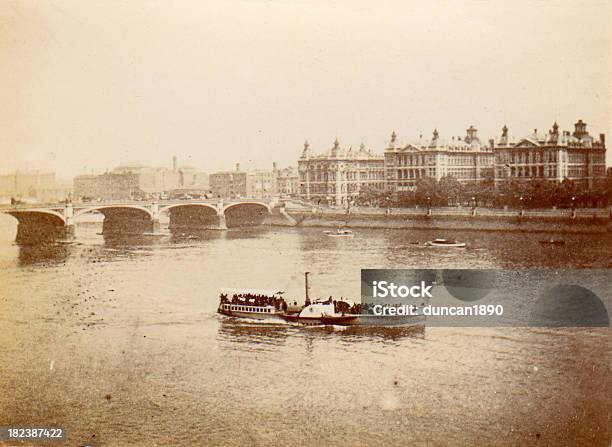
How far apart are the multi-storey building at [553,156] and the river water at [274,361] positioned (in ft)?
1.43

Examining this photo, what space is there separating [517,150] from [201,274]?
2.27 metres

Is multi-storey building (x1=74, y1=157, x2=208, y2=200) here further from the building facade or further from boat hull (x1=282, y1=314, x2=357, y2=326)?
boat hull (x1=282, y1=314, x2=357, y2=326)

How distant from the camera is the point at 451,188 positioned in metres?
5.32

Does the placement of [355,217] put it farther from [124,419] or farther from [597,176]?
[124,419]

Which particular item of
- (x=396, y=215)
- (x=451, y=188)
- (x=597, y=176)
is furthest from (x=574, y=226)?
(x=396, y=215)

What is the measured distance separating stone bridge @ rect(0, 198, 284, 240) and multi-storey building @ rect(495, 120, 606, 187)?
1728mm

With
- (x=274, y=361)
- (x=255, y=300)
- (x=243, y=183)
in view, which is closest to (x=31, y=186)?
(x=243, y=183)

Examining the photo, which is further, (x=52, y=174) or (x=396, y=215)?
(x=396, y=215)

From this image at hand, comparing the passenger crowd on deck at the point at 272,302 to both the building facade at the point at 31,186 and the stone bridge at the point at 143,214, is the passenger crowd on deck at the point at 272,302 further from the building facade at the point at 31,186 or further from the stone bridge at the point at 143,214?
the building facade at the point at 31,186

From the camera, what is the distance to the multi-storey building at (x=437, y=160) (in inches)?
199

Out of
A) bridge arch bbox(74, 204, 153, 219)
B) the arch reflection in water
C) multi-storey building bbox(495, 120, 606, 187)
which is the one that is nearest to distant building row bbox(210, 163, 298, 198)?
bridge arch bbox(74, 204, 153, 219)

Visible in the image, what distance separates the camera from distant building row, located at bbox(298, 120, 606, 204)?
15.5ft

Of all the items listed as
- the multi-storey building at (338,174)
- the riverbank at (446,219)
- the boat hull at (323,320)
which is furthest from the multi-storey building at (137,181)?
the boat hull at (323,320)

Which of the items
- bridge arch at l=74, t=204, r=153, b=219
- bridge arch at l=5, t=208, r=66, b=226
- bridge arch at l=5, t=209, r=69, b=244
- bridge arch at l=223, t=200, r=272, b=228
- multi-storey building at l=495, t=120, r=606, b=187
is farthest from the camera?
bridge arch at l=223, t=200, r=272, b=228
